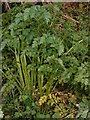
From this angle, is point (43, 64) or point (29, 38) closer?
point (29, 38)

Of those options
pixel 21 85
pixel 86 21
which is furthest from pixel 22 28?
pixel 86 21

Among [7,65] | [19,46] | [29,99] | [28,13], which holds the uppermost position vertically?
[28,13]

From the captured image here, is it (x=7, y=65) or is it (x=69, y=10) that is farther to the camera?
(x=69, y=10)

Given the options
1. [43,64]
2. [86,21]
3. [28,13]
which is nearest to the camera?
[28,13]

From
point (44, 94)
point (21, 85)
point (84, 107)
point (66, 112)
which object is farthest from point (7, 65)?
point (84, 107)

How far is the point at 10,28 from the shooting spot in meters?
1.92

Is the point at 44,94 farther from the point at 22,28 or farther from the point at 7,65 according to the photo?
the point at 22,28

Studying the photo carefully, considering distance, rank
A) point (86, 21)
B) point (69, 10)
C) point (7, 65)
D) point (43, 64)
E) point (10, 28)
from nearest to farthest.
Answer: point (10, 28) → point (43, 64) → point (7, 65) → point (86, 21) → point (69, 10)

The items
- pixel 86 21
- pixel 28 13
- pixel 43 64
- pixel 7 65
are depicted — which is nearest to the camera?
pixel 28 13

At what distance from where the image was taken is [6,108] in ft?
7.02

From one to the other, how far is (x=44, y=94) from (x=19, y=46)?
1.27 feet

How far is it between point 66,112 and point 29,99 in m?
0.26

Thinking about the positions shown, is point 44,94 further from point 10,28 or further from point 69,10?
point 69,10

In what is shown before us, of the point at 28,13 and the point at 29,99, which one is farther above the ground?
the point at 28,13
